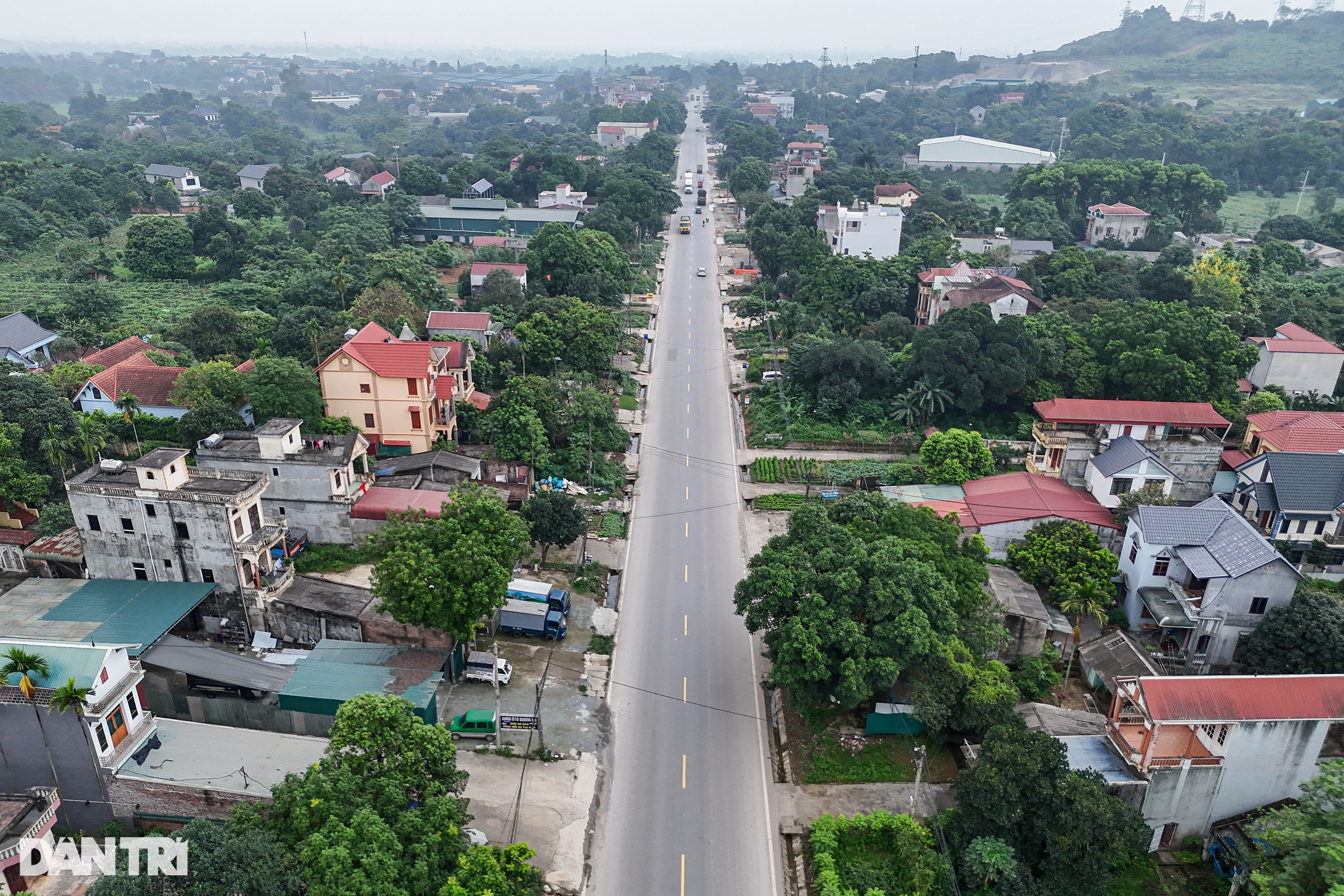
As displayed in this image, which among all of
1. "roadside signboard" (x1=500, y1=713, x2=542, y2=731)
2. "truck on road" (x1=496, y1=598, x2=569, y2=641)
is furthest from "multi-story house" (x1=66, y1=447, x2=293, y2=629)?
"roadside signboard" (x1=500, y1=713, x2=542, y2=731)

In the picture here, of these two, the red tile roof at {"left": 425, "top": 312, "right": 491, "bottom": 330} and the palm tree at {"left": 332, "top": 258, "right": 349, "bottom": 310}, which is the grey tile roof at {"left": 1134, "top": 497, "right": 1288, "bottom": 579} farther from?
the palm tree at {"left": 332, "top": 258, "right": 349, "bottom": 310}

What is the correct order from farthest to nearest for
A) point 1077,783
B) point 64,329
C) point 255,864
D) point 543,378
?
point 64,329 < point 543,378 < point 1077,783 < point 255,864

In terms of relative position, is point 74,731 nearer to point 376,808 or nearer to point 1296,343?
point 376,808

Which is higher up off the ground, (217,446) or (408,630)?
(217,446)

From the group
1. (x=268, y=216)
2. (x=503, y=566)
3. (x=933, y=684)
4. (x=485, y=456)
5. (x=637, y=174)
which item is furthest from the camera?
(x=637, y=174)

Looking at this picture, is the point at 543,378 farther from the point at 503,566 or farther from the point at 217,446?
the point at 503,566

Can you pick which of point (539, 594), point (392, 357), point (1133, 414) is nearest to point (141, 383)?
point (392, 357)

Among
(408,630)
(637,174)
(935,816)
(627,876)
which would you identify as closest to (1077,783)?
(935,816)
